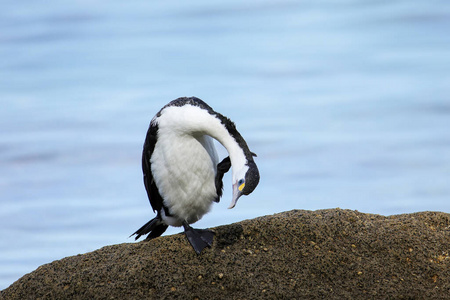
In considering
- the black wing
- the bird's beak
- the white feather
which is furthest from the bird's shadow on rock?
the bird's beak

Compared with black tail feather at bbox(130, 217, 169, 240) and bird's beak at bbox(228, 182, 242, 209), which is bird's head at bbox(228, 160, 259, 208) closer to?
bird's beak at bbox(228, 182, 242, 209)

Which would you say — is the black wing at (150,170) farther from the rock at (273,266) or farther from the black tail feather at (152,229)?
the rock at (273,266)

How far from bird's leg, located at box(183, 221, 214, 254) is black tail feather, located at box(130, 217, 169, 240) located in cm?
76

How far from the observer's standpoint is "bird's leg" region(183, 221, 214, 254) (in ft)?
25.8

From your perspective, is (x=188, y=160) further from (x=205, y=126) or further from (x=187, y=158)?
(x=205, y=126)

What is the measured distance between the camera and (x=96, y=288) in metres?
7.71

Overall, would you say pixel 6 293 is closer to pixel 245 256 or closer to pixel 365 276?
pixel 245 256

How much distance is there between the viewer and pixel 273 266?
7.64 metres

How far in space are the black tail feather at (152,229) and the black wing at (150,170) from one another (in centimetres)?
23

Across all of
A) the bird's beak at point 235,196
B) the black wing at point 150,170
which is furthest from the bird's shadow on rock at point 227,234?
the bird's beak at point 235,196

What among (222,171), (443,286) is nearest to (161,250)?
(222,171)

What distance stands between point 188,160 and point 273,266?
4.94 ft

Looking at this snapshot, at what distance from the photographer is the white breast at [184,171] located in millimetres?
7930

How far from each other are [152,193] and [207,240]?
3.30 ft
